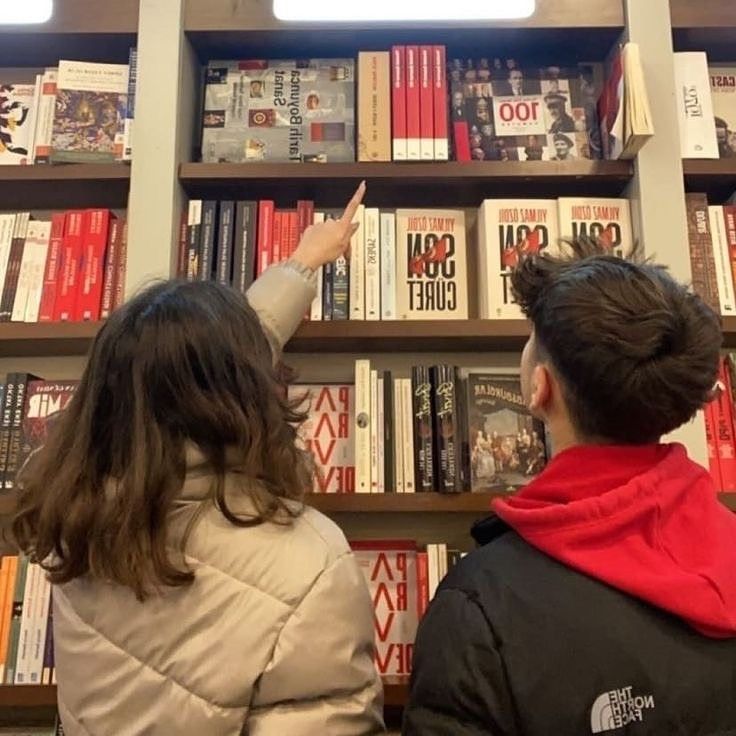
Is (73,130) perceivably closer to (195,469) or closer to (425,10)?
(425,10)

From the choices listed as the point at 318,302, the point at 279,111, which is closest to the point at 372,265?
the point at 318,302

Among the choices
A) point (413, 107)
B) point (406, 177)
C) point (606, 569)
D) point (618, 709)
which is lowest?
point (618, 709)

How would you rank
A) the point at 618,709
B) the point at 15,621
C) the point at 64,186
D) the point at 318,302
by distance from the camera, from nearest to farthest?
1. the point at 618,709
2. the point at 15,621
3. the point at 318,302
4. the point at 64,186

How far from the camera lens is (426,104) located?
1.60m

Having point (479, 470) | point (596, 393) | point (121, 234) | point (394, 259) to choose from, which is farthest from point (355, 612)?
point (121, 234)

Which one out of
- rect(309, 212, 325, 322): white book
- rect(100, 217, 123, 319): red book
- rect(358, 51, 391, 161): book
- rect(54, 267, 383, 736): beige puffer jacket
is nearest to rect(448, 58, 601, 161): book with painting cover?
rect(358, 51, 391, 161): book

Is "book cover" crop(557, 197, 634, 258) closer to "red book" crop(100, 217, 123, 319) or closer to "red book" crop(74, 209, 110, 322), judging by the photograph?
"red book" crop(100, 217, 123, 319)

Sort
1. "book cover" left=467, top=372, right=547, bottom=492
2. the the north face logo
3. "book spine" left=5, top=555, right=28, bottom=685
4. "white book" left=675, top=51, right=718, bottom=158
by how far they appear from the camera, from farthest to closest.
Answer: "white book" left=675, top=51, right=718, bottom=158
"book cover" left=467, top=372, right=547, bottom=492
"book spine" left=5, top=555, right=28, bottom=685
the the north face logo

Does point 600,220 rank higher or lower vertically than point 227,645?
higher

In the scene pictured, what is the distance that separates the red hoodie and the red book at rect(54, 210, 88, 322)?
106 centimetres

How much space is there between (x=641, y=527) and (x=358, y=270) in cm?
91

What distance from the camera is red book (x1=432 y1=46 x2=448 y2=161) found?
62.2 inches

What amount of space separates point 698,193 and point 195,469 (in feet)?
4.17

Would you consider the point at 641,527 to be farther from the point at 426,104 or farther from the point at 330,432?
the point at 426,104
